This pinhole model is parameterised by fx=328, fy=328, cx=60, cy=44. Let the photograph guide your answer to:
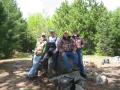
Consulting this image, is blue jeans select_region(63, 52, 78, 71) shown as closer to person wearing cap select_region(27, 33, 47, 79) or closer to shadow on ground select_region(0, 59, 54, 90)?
shadow on ground select_region(0, 59, 54, 90)

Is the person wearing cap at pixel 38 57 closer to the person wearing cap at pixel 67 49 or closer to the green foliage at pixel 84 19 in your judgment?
the person wearing cap at pixel 67 49

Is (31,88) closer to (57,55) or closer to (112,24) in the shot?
(57,55)

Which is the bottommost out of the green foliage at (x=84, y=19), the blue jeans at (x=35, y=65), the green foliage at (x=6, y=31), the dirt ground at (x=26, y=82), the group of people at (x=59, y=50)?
the dirt ground at (x=26, y=82)

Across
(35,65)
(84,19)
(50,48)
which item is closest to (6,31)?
(35,65)

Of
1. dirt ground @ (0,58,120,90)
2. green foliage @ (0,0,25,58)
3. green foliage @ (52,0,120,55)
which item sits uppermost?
green foliage @ (52,0,120,55)

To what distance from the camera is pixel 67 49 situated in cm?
1112

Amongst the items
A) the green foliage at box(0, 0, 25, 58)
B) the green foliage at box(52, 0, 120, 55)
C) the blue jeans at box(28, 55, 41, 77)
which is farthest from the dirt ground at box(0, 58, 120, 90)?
the green foliage at box(52, 0, 120, 55)

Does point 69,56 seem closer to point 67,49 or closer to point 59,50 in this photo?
point 67,49

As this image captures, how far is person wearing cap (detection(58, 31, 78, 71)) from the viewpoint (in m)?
10.9

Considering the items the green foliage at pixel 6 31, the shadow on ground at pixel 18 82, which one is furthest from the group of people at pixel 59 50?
the green foliage at pixel 6 31

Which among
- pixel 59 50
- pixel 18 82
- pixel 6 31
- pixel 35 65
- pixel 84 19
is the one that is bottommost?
pixel 18 82

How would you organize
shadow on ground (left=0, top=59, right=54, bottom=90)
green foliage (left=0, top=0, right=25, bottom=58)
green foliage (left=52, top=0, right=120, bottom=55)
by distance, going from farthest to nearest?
1. green foliage (left=52, top=0, right=120, bottom=55)
2. green foliage (left=0, top=0, right=25, bottom=58)
3. shadow on ground (left=0, top=59, right=54, bottom=90)

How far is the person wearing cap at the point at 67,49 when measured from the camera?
35.8 ft

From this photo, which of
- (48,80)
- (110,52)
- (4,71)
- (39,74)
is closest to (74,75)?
(48,80)
